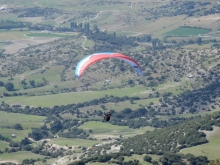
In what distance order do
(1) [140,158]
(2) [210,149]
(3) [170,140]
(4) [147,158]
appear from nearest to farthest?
(4) [147,158], (1) [140,158], (2) [210,149], (3) [170,140]

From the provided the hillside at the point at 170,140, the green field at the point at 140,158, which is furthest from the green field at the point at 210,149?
the green field at the point at 140,158

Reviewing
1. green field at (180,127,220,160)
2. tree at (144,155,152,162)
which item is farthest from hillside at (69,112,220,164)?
tree at (144,155,152,162)

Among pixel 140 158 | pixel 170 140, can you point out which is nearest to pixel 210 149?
pixel 170 140

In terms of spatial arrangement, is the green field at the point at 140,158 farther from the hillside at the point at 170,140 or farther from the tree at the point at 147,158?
the hillside at the point at 170,140

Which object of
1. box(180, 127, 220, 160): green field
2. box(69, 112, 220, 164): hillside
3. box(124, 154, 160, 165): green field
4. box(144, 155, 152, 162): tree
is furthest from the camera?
box(69, 112, 220, 164): hillside

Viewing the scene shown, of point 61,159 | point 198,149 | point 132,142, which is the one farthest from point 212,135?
point 61,159

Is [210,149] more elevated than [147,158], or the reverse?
[147,158]

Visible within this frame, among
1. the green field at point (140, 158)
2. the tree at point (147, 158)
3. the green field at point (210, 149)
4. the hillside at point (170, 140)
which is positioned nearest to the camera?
the green field at point (140, 158)

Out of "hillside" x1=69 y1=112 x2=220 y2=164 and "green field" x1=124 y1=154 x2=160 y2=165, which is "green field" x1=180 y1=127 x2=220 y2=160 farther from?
"green field" x1=124 y1=154 x2=160 y2=165

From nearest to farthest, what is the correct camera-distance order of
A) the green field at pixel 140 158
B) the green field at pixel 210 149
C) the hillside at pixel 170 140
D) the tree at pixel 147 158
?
the green field at pixel 140 158, the tree at pixel 147 158, the green field at pixel 210 149, the hillside at pixel 170 140

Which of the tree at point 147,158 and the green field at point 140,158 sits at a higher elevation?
the tree at point 147,158

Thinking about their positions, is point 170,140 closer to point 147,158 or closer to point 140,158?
point 140,158
